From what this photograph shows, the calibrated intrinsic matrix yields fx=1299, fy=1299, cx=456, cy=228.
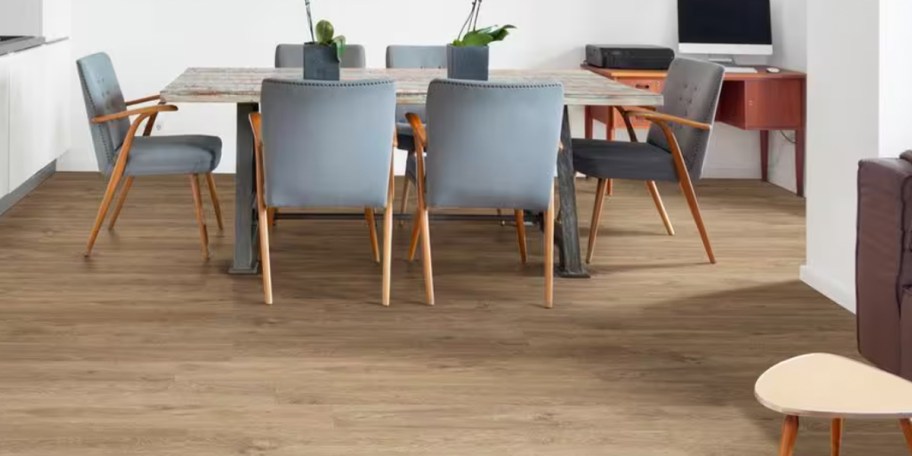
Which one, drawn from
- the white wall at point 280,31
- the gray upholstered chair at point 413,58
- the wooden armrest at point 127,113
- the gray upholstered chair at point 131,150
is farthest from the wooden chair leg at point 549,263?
the white wall at point 280,31

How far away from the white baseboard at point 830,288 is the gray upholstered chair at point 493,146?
3.64 ft

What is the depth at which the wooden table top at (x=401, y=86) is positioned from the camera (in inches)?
206

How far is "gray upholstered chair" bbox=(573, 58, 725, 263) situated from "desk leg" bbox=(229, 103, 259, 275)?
1.45m

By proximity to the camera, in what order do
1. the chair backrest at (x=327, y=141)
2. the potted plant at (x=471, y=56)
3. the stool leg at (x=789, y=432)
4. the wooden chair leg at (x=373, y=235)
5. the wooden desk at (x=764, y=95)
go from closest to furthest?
the stool leg at (x=789, y=432) < the chair backrest at (x=327, y=141) < the potted plant at (x=471, y=56) < the wooden chair leg at (x=373, y=235) < the wooden desk at (x=764, y=95)

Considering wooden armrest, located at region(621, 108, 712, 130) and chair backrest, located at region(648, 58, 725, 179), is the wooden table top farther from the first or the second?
chair backrest, located at region(648, 58, 725, 179)

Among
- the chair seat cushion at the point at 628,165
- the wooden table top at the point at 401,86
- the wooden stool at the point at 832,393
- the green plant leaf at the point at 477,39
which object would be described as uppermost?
the green plant leaf at the point at 477,39

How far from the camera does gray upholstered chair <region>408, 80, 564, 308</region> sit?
16.0 ft

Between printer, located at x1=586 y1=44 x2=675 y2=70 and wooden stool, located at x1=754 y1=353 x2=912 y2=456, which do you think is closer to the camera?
wooden stool, located at x1=754 y1=353 x2=912 y2=456

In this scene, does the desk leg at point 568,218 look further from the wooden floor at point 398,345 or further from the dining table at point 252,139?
the wooden floor at point 398,345

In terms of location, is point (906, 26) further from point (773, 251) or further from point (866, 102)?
point (773, 251)

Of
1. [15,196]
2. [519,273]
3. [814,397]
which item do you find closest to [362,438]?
[814,397]

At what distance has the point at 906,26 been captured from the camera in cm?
443

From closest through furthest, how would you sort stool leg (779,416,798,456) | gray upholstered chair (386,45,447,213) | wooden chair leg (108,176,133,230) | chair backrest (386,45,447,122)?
stool leg (779,416,798,456)
wooden chair leg (108,176,133,230)
gray upholstered chair (386,45,447,213)
chair backrest (386,45,447,122)

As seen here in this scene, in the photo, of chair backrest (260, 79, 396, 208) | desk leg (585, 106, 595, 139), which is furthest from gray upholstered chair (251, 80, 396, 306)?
desk leg (585, 106, 595, 139)
